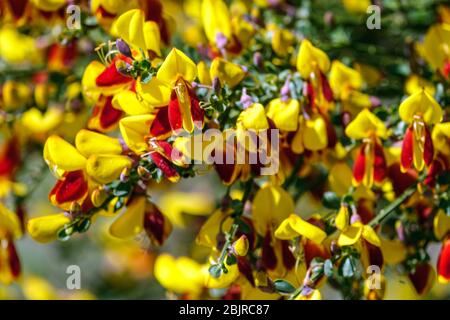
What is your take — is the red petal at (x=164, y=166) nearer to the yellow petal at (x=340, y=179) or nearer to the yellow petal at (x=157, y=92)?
the yellow petal at (x=157, y=92)

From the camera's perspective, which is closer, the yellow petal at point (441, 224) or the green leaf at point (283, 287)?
the green leaf at point (283, 287)

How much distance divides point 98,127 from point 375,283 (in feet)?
1.49

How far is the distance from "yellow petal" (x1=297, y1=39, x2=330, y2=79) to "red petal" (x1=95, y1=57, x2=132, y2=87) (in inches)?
10.2

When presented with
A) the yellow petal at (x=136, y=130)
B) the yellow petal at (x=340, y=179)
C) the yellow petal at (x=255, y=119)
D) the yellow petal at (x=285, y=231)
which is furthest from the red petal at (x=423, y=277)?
the yellow petal at (x=136, y=130)

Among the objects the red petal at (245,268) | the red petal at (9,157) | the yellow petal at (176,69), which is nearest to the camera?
the yellow petal at (176,69)

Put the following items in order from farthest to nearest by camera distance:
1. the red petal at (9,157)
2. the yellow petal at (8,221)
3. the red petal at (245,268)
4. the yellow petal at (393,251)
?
the red petal at (9,157), the yellow petal at (8,221), the yellow petal at (393,251), the red petal at (245,268)

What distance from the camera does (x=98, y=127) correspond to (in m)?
1.28

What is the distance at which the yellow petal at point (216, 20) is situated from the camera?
4.64ft

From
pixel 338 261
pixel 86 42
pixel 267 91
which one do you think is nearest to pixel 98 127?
pixel 267 91

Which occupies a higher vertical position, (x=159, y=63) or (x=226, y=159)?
(x=159, y=63)

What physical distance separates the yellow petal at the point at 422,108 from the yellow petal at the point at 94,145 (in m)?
0.39

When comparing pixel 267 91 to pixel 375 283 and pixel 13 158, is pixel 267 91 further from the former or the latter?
pixel 13 158

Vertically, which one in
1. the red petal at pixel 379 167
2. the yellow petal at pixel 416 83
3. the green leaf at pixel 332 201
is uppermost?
the yellow petal at pixel 416 83

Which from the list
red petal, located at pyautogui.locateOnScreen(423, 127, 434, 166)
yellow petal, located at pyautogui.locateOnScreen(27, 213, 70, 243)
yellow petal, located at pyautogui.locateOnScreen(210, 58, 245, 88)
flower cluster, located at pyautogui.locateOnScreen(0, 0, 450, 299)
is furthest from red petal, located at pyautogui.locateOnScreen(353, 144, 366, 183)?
yellow petal, located at pyautogui.locateOnScreen(27, 213, 70, 243)
